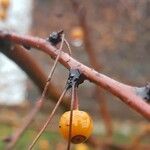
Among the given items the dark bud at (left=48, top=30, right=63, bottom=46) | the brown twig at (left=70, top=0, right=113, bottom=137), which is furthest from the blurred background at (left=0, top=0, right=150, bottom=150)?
the dark bud at (left=48, top=30, right=63, bottom=46)

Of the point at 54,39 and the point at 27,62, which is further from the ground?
the point at 27,62

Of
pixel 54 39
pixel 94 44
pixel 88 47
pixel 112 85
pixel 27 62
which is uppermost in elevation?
pixel 94 44

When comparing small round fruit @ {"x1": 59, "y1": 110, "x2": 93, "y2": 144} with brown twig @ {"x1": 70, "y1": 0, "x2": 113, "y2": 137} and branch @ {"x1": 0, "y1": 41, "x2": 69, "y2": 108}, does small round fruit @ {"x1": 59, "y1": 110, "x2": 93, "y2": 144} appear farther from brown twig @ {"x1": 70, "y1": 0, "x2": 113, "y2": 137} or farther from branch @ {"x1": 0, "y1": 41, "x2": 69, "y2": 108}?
brown twig @ {"x1": 70, "y1": 0, "x2": 113, "y2": 137}

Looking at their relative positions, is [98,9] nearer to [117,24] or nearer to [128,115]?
[117,24]

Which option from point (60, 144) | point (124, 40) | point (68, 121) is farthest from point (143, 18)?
point (68, 121)

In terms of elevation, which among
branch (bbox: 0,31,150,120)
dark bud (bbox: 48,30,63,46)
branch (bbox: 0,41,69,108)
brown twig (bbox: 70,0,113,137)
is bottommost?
branch (bbox: 0,31,150,120)

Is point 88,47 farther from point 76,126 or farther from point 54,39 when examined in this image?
point 76,126

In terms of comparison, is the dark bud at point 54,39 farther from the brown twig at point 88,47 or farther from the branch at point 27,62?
the brown twig at point 88,47

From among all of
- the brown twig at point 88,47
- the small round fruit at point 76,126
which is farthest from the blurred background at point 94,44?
the small round fruit at point 76,126

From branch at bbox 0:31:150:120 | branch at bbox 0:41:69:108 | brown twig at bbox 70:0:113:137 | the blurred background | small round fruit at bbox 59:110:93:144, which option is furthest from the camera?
the blurred background

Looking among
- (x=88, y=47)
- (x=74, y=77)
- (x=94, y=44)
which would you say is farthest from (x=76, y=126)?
(x=94, y=44)

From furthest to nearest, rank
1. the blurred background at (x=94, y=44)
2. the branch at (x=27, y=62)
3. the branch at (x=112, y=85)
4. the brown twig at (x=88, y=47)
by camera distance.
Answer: the blurred background at (x=94, y=44) < the brown twig at (x=88, y=47) < the branch at (x=27, y=62) < the branch at (x=112, y=85)

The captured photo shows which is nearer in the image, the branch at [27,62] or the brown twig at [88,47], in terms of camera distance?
the branch at [27,62]
